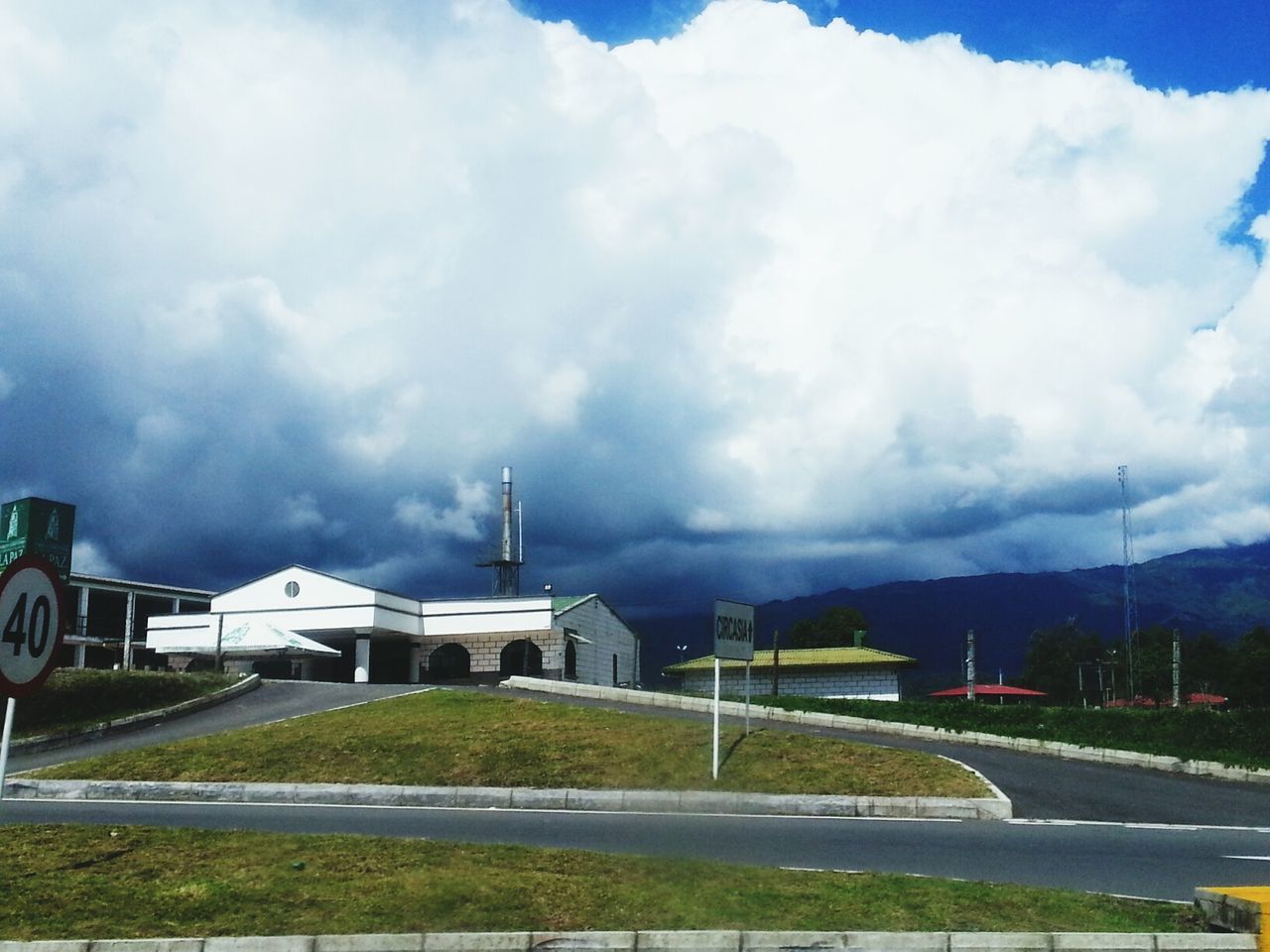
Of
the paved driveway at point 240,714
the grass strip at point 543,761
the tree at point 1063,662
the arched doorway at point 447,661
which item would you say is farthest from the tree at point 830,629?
the grass strip at point 543,761

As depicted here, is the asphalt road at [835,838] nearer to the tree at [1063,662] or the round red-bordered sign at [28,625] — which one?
the round red-bordered sign at [28,625]

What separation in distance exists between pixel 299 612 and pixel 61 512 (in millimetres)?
13743

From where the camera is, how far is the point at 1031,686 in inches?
4530

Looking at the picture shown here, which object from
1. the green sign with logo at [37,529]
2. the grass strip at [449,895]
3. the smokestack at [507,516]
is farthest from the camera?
the smokestack at [507,516]

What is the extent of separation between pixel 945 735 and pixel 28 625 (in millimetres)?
20001

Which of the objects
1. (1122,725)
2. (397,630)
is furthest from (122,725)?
(397,630)

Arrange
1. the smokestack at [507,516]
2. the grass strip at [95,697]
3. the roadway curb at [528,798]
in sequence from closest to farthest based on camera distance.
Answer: the roadway curb at [528,798] < the grass strip at [95,697] < the smokestack at [507,516]

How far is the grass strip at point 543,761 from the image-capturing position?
16875 mm

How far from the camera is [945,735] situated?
23562mm

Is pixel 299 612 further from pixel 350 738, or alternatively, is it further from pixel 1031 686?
→ pixel 1031 686

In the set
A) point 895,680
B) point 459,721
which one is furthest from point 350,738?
point 895,680

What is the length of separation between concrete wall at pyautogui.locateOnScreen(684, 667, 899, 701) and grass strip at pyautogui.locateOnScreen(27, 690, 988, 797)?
28.7m

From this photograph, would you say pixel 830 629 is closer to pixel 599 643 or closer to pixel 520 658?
pixel 599 643

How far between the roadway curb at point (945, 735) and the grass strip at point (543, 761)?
14.9 feet
